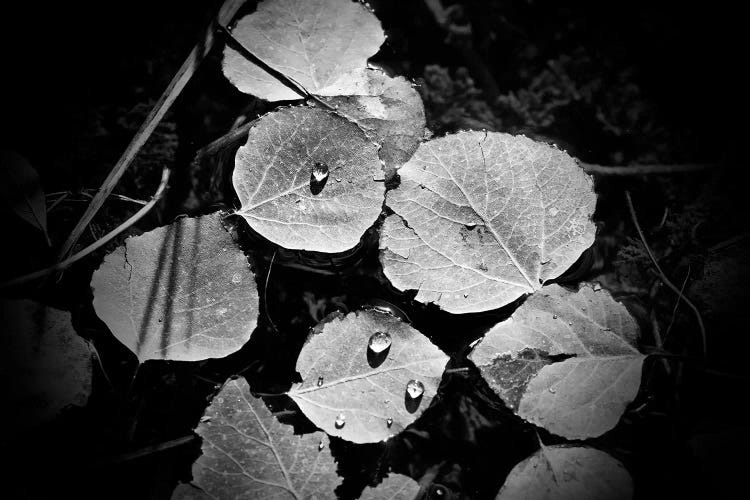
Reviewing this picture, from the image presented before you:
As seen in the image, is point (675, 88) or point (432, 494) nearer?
point (432, 494)

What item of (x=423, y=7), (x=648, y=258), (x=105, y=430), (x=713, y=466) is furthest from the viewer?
(x=423, y=7)

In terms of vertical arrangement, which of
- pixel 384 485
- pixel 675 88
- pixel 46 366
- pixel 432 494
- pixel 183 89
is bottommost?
pixel 432 494

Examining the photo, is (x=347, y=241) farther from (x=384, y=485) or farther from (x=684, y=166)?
(x=684, y=166)

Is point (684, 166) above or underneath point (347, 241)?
above

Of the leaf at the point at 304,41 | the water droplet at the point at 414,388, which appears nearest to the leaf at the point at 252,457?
the water droplet at the point at 414,388

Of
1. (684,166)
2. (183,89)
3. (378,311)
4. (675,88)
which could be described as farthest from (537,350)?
(183,89)

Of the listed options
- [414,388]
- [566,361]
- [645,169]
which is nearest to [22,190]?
[414,388]

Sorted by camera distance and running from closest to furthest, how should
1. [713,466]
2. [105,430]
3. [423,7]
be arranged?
1. [713,466]
2. [105,430]
3. [423,7]

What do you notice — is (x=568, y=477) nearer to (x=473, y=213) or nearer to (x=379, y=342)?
(x=379, y=342)

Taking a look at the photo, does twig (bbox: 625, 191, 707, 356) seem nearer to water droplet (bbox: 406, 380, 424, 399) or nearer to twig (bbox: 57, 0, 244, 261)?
water droplet (bbox: 406, 380, 424, 399)
